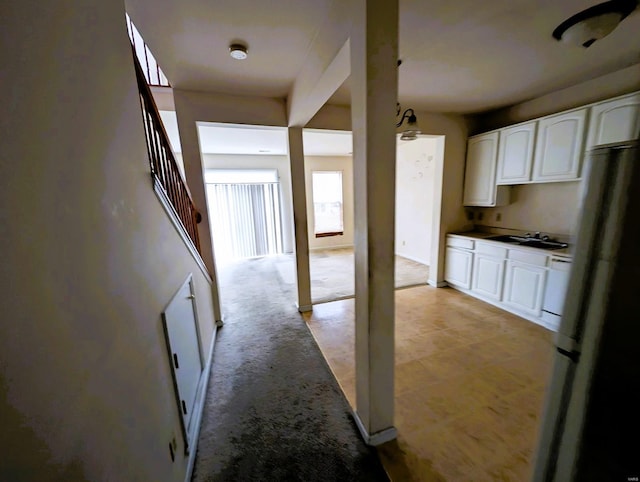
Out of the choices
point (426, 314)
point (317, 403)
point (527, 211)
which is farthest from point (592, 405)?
point (527, 211)

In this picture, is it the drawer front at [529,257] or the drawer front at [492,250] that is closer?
the drawer front at [529,257]

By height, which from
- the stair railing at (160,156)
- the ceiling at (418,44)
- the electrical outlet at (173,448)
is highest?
the ceiling at (418,44)

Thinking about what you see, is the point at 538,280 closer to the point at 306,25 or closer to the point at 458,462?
the point at 458,462

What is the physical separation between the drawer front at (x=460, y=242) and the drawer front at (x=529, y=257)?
55 centimetres

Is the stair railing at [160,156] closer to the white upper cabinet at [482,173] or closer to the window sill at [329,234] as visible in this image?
the white upper cabinet at [482,173]

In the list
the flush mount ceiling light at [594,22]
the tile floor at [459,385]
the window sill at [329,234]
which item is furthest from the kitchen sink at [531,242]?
the window sill at [329,234]

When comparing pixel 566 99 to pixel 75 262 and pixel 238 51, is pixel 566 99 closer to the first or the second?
pixel 238 51

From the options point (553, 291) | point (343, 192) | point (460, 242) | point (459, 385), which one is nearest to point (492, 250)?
point (460, 242)

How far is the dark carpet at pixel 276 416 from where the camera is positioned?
1355mm

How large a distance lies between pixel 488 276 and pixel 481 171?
1.48 m

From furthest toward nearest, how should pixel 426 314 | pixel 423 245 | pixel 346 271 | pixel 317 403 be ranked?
pixel 423 245, pixel 346 271, pixel 426 314, pixel 317 403

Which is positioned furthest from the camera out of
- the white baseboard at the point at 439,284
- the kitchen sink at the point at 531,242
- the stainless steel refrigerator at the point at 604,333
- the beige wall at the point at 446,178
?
the white baseboard at the point at 439,284

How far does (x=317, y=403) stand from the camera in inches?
70.3

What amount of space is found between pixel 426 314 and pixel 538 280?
4.04 ft
